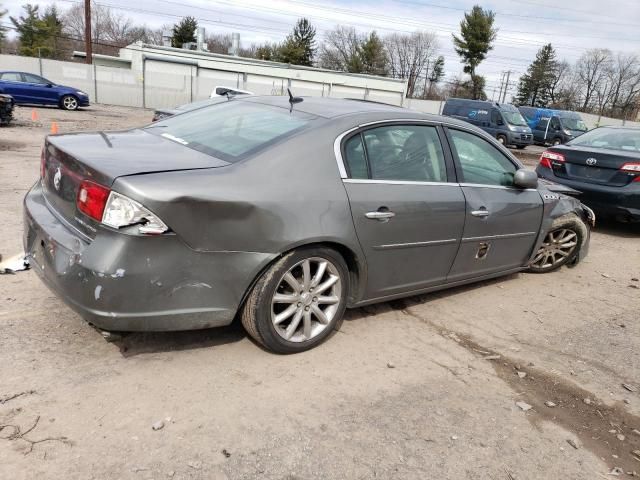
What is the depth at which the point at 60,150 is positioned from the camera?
3070mm

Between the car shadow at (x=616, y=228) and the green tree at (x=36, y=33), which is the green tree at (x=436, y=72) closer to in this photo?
the green tree at (x=36, y=33)

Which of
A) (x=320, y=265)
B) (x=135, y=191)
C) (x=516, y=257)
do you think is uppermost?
(x=135, y=191)

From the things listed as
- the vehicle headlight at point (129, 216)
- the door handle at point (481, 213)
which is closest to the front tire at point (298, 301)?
the vehicle headlight at point (129, 216)

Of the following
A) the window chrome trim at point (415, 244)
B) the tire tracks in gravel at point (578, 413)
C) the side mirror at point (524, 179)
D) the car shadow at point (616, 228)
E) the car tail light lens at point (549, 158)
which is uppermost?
the side mirror at point (524, 179)

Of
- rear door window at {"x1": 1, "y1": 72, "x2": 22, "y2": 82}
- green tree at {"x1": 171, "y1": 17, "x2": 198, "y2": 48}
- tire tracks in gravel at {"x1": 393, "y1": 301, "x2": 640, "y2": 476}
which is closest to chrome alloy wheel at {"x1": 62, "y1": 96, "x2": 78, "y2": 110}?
rear door window at {"x1": 1, "y1": 72, "x2": 22, "y2": 82}

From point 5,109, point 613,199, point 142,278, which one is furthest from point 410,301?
point 5,109

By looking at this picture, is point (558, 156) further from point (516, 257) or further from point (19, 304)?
point (19, 304)

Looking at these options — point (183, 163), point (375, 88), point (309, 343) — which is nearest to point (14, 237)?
point (183, 163)

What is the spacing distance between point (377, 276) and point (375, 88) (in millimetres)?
42308

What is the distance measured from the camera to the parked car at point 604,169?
705cm

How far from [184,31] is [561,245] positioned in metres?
69.3

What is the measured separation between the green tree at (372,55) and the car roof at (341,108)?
64991 millimetres

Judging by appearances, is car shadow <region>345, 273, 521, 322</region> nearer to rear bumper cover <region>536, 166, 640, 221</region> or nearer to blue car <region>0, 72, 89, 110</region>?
rear bumper cover <region>536, 166, 640, 221</region>

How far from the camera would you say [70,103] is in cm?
2230
